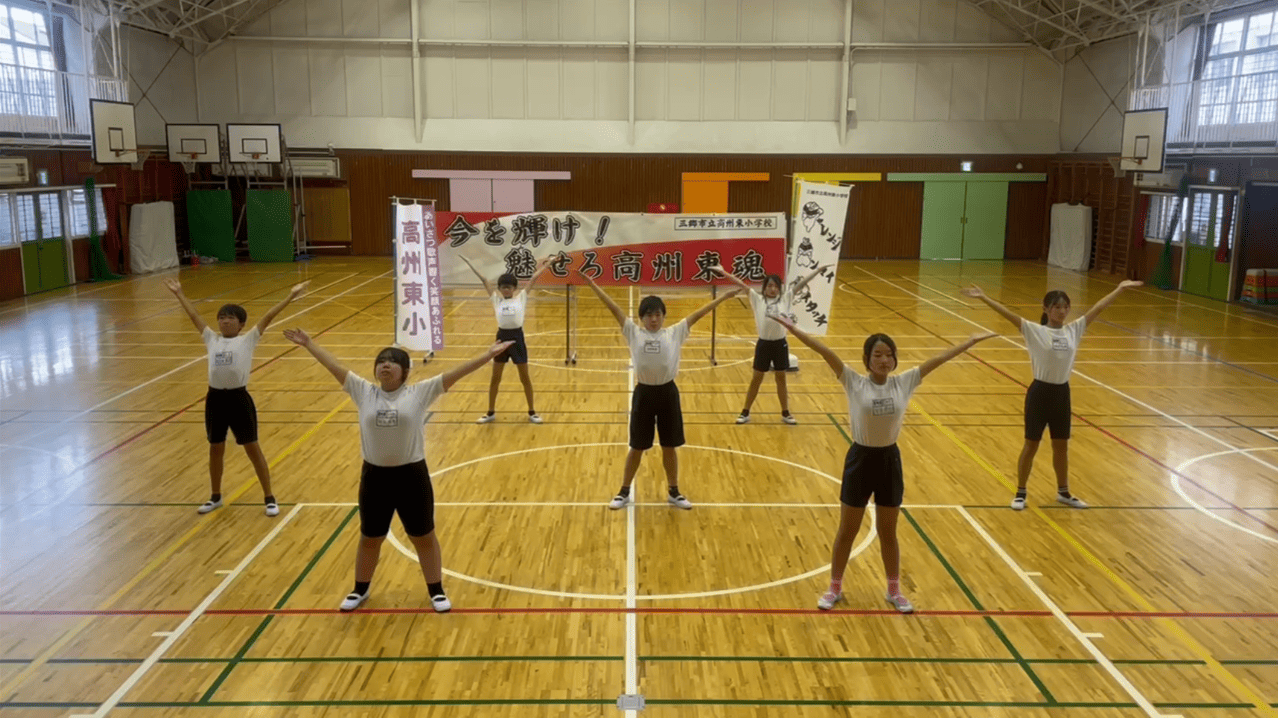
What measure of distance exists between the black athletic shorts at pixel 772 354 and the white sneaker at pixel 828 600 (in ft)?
18.2

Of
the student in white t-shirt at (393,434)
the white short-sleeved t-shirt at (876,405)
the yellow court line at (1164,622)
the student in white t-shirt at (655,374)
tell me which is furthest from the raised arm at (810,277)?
the student in white t-shirt at (393,434)

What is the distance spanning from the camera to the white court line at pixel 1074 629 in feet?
22.0

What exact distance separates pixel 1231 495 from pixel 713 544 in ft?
19.1

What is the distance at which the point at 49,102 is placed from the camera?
2678cm

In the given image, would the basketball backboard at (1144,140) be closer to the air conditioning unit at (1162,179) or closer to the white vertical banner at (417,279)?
the air conditioning unit at (1162,179)

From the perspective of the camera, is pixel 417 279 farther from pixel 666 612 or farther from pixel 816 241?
pixel 666 612

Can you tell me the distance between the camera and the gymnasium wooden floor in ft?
22.7

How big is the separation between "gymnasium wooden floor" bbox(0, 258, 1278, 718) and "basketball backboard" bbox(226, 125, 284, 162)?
58.0 feet

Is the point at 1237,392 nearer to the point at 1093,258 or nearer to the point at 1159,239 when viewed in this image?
the point at 1159,239

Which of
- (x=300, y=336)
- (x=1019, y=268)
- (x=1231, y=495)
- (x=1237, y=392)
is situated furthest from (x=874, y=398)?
(x=1019, y=268)

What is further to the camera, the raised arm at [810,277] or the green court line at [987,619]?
the raised arm at [810,277]

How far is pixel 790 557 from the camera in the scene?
9219 millimetres

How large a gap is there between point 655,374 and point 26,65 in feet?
77.6

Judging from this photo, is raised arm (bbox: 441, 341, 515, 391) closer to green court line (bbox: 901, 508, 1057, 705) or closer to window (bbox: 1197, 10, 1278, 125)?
green court line (bbox: 901, 508, 1057, 705)
